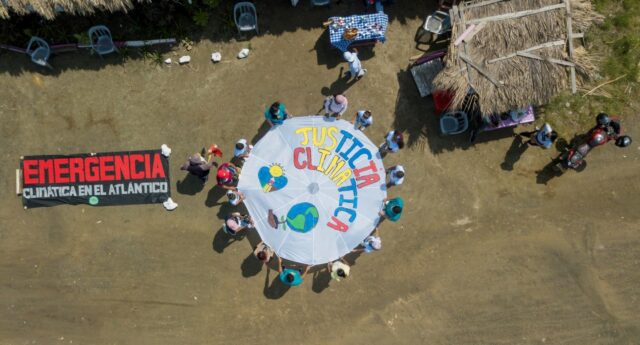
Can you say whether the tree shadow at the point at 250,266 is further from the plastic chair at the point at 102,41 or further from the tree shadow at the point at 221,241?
the plastic chair at the point at 102,41

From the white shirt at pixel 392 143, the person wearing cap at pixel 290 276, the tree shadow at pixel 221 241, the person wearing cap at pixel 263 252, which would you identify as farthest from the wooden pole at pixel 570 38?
the tree shadow at pixel 221 241

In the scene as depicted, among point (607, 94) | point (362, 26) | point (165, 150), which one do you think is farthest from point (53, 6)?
point (607, 94)

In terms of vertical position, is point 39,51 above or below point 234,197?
above

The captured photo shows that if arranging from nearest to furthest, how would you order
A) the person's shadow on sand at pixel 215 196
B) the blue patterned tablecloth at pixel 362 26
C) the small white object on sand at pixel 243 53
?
the blue patterned tablecloth at pixel 362 26, the person's shadow on sand at pixel 215 196, the small white object on sand at pixel 243 53

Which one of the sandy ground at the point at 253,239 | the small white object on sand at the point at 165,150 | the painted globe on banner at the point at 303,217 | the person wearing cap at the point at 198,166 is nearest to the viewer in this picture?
the painted globe on banner at the point at 303,217

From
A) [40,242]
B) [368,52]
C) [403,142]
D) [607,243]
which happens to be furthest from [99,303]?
[607,243]

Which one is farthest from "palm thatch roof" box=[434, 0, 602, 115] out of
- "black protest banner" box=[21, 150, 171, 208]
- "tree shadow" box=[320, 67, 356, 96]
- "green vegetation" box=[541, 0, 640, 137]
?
"black protest banner" box=[21, 150, 171, 208]

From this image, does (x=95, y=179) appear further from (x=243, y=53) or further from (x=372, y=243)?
(x=372, y=243)
